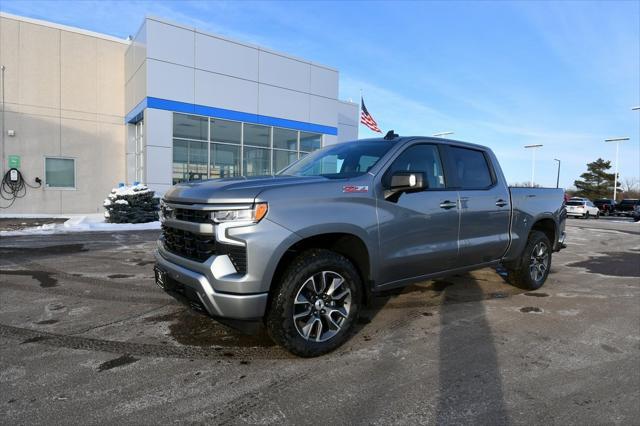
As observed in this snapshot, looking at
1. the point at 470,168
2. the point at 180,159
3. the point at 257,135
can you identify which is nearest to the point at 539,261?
the point at 470,168

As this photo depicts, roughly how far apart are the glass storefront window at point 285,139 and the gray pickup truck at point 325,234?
16.2 meters

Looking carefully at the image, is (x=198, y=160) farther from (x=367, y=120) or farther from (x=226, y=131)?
(x=367, y=120)

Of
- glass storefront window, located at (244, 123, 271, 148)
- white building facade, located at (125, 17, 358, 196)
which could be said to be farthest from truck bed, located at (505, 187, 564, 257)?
glass storefront window, located at (244, 123, 271, 148)

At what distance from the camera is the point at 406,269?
13.9 ft

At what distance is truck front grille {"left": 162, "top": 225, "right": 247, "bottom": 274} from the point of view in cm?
325

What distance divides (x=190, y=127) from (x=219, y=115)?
1.39 m

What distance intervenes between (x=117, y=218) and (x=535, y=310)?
13.1 metres

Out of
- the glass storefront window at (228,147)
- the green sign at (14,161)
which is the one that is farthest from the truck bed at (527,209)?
the green sign at (14,161)

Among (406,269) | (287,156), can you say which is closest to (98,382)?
(406,269)

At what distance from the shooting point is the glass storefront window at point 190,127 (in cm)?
1770

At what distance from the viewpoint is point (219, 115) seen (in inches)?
736

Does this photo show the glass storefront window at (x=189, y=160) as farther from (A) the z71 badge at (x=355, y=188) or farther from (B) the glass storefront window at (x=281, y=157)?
(A) the z71 badge at (x=355, y=188)

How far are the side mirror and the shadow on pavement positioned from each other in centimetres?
149

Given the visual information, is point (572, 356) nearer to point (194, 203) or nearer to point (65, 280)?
point (194, 203)
